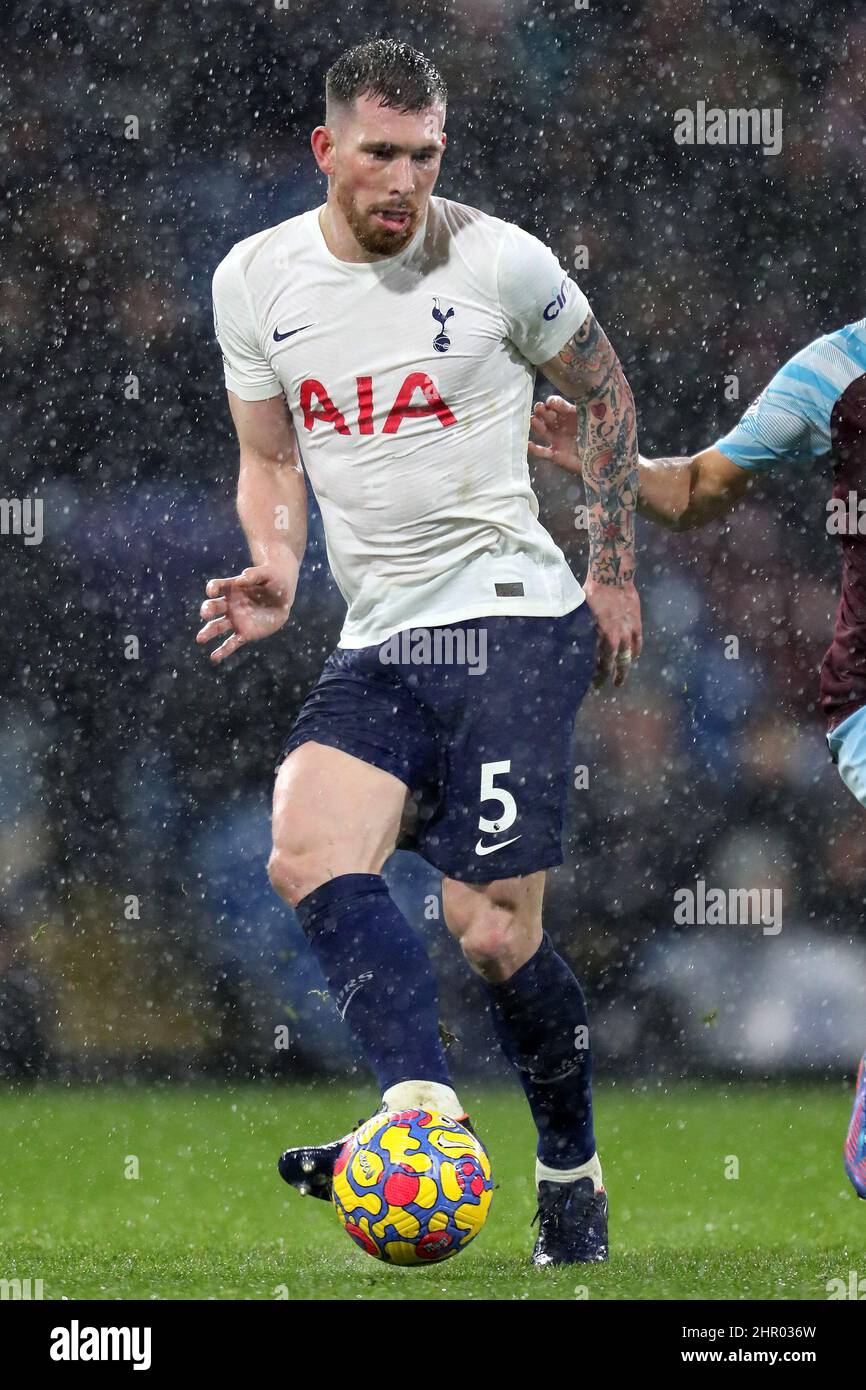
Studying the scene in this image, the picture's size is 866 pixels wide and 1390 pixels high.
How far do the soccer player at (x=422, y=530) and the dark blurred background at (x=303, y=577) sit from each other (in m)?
3.26

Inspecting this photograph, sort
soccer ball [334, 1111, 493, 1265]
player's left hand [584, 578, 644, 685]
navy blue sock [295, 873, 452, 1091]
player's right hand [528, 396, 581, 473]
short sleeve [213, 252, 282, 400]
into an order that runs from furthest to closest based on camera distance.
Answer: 1. player's right hand [528, 396, 581, 473]
2. player's left hand [584, 578, 644, 685]
3. short sleeve [213, 252, 282, 400]
4. navy blue sock [295, 873, 452, 1091]
5. soccer ball [334, 1111, 493, 1265]

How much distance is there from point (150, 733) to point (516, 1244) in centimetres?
318

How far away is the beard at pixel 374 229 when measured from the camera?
11.9 ft

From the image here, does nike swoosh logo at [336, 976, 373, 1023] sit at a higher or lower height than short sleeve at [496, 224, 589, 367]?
lower

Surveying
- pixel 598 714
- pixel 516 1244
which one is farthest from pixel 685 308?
pixel 516 1244

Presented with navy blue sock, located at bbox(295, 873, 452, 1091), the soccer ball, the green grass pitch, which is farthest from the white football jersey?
the green grass pitch

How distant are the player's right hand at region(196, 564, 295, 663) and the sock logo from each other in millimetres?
655

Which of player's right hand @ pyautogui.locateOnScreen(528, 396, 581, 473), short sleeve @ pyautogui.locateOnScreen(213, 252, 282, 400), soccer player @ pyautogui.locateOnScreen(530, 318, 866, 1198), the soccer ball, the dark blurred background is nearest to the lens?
the soccer ball

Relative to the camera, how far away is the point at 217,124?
7.21 m

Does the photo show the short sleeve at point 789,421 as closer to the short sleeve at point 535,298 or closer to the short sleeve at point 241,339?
the short sleeve at point 535,298

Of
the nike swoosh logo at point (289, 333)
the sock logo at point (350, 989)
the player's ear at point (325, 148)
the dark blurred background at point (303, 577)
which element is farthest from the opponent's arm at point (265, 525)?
the dark blurred background at point (303, 577)

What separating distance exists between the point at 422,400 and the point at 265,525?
0.40 metres

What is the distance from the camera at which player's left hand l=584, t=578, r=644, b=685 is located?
392cm

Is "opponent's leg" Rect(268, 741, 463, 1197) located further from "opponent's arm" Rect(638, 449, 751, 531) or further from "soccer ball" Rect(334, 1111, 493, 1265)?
"opponent's arm" Rect(638, 449, 751, 531)
